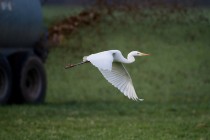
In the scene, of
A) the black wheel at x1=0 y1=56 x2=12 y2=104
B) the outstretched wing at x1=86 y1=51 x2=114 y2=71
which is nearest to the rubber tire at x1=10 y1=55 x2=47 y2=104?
the black wheel at x1=0 y1=56 x2=12 y2=104

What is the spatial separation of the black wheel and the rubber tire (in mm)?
398

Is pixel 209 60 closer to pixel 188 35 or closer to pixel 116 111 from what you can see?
pixel 188 35

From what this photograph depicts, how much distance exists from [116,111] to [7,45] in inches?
111

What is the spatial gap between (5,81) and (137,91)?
18.7ft

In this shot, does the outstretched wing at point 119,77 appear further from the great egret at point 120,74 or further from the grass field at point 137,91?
the grass field at point 137,91

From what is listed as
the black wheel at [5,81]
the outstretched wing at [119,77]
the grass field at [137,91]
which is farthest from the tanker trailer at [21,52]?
the outstretched wing at [119,77]

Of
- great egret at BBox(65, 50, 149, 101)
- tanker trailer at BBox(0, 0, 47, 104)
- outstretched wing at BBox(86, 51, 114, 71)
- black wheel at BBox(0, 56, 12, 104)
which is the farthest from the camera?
black wheel at BBox(0, 56, 12, 104)

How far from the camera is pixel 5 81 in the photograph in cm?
1656

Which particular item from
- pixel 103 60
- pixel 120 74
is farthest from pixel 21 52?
pixel 103 60

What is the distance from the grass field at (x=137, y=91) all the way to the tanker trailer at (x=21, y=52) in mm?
646

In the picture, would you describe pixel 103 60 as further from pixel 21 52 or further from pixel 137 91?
pixel 137 91

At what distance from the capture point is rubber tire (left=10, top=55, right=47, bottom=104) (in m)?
17.0

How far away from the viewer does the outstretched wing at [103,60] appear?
9828 millimetres

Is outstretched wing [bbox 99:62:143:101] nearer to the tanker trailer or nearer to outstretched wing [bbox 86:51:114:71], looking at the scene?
outstretched wing [bbox 86:51:114:71]
